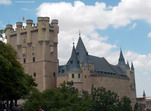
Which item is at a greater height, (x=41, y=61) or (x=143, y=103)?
(x=41, y=61)

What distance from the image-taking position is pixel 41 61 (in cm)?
10762

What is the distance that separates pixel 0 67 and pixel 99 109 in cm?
4367

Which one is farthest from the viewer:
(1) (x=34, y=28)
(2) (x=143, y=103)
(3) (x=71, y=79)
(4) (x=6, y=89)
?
(2) (x=143, y=103)

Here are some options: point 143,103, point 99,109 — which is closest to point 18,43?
point 99,109

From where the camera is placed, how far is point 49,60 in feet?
357

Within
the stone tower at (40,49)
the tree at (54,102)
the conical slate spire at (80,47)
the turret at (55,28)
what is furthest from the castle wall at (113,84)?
the tree at (54,102)

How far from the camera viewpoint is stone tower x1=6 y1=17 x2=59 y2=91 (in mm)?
107125

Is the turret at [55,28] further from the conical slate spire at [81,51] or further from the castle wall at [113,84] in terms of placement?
the castle wall at [113,84]

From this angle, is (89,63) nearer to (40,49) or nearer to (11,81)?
(40,49)

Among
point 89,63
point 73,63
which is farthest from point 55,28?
point 89,63

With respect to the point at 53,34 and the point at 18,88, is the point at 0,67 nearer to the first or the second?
Answer: the point at 18,88

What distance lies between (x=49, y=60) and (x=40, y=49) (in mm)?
4321

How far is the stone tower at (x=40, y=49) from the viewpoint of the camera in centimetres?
10712

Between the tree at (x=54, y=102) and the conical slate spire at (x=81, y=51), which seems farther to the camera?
the conical slate spire at (x=81, y=51)
